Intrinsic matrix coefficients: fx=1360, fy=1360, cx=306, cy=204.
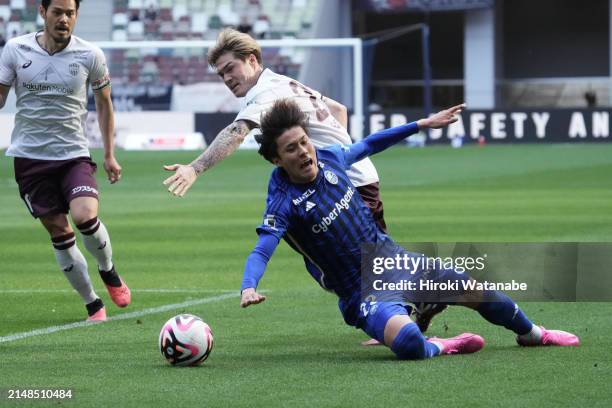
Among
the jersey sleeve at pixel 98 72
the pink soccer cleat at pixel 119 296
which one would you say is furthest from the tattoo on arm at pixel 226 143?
the pink soccer cleat at pixel 119 296

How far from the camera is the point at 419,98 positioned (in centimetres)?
5781

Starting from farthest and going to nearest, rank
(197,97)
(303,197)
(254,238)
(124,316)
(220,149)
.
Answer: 1. (197,97)
2. (254,238)
3. (124,316)
4. (220,149)
5. (303,197)

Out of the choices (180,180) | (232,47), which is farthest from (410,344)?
(232,47)

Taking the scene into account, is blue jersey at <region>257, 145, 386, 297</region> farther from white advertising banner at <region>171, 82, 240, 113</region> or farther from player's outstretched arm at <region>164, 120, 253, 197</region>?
white advertising banner at <region>171, 82, 240, 113</region>

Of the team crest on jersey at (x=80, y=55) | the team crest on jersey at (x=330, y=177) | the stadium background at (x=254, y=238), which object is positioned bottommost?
the stadium background at (x=254, y=238)

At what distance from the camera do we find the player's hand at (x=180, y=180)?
6953 millimetres

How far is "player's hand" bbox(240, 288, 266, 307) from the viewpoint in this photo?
6.23 m

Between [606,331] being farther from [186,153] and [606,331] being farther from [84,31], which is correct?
[84,31]

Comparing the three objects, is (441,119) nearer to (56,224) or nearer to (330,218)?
(330,218)

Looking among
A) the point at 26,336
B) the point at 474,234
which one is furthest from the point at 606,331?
the point at 474,234

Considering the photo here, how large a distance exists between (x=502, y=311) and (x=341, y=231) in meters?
0.95

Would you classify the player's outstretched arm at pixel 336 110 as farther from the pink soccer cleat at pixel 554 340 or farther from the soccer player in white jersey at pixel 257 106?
the pink soccer cleat at pixel 554 340

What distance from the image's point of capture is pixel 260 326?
8625 mm

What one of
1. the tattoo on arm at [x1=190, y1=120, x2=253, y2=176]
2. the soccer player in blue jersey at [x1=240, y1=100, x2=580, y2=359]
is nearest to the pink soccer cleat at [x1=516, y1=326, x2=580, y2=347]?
the soccer player in blue jersey at [x1=240, y1=100, x2=580, y2=359]
